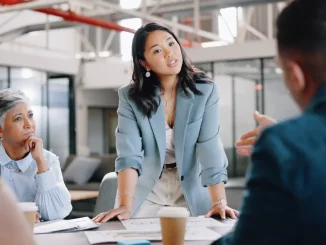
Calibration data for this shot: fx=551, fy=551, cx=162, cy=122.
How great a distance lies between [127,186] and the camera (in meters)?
2.54

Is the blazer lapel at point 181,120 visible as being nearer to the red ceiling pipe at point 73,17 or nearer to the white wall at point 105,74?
the red ceiling pipe at point 73,17

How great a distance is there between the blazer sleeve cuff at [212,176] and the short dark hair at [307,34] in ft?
5.22

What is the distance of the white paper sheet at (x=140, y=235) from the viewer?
1.78 metres

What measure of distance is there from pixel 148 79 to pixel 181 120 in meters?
0.32

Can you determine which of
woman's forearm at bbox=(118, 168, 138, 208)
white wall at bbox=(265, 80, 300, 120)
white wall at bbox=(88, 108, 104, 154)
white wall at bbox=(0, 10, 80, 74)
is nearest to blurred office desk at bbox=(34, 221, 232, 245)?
woman's forearm at bbox=(118, 168, 138, 208)

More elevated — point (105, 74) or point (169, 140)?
point (105, 74)

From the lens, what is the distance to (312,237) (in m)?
0.88

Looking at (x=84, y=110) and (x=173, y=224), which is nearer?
(x=173, y=224)

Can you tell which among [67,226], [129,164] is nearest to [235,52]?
[129,164]

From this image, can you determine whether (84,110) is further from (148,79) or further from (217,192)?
(217,192)

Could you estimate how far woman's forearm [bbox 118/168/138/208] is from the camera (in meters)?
2.50

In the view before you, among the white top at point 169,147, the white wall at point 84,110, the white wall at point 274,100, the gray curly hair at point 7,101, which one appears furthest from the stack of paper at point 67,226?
the white wall at point 84,110

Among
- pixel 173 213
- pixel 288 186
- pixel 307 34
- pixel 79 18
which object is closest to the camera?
pixel 288 186

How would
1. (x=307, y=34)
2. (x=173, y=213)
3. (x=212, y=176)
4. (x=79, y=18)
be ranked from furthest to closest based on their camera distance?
1. (x=79, y=18)
2. (x=212, y=176)
3. (x=173, y=213)
4. (x=307, y=34)
